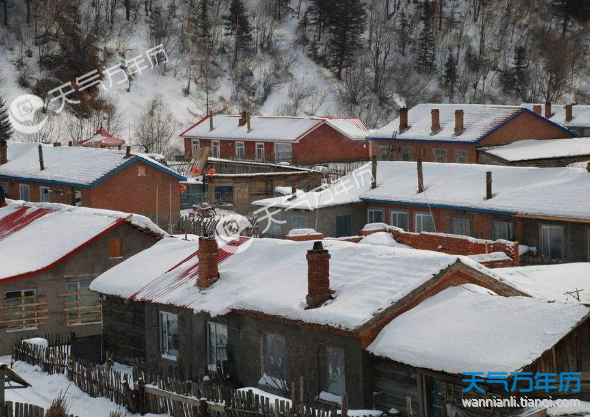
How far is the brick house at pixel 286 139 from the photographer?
→ 7931cm

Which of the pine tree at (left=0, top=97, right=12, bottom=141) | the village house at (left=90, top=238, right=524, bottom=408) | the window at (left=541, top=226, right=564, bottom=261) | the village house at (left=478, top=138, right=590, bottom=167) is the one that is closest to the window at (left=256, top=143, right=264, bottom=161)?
the village house at (left=478, top=138, right=590, bottom=167)

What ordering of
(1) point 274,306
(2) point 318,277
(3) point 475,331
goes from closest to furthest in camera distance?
(3) point 475,331 < (2) point 318,277 < (1) point 274,306

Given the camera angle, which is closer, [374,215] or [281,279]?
[281,279]

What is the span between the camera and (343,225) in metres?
51.1

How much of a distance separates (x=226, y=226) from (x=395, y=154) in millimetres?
24388

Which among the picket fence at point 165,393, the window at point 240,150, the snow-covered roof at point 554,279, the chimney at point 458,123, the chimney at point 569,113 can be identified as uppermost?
the chimney at point 569,113

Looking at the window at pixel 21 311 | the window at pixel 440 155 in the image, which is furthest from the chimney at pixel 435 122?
the window at pixel 21 311

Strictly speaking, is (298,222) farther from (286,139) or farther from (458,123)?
(286,139)

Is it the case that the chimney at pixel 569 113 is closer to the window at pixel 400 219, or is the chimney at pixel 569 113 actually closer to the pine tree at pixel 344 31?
the pine tree at pixel 344 31

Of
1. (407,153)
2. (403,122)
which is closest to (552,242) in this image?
(407,153)

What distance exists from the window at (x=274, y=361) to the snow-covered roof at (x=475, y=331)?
3.10m

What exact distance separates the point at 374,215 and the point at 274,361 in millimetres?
26353

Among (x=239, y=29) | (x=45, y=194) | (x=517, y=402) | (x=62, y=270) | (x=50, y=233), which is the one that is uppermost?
(x=239, y=29)

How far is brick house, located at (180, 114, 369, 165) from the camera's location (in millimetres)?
79312
